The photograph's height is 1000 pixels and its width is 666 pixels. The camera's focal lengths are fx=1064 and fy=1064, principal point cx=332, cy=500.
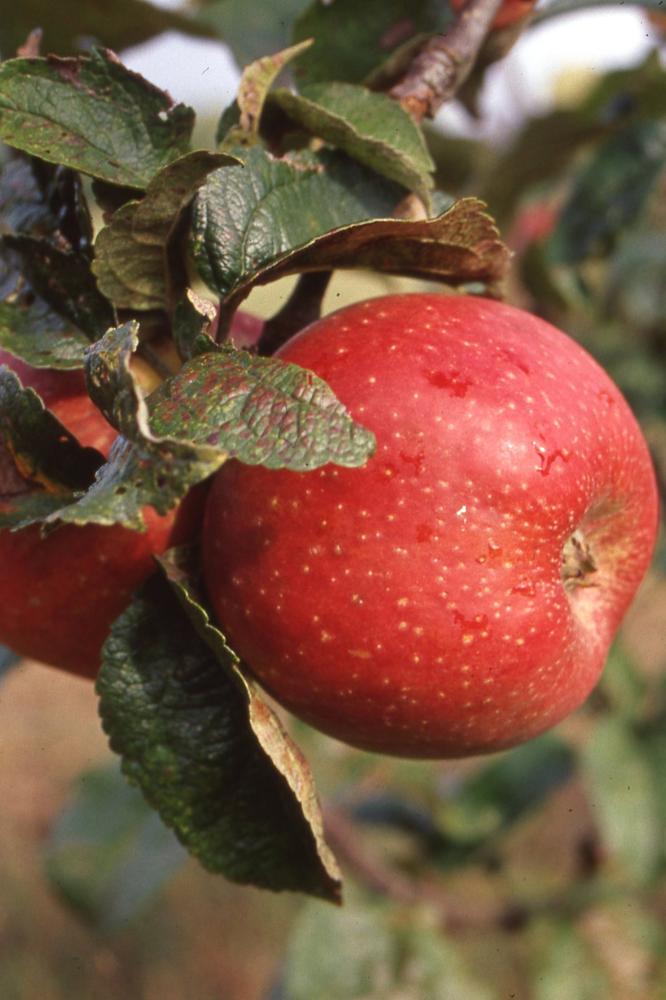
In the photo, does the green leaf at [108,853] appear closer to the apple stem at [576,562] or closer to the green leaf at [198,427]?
the apple stem at [576,562]

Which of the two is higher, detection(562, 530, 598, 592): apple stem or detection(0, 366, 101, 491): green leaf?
detection(0, 366, 101, 491): green leaf

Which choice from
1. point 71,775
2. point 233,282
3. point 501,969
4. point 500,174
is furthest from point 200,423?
point 71,775

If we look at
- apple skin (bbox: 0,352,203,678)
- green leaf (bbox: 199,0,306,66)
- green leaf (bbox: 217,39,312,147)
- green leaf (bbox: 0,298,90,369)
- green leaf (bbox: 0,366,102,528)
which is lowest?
apple skin (bbox: 0,352,203,678)

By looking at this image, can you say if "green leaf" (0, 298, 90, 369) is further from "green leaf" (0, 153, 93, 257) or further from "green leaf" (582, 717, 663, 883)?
"green leaf" (582, 717, 663, 883)

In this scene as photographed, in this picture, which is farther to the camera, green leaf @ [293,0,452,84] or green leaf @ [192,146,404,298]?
green leaf @ [293,0,452,84]

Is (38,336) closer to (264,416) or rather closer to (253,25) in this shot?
(264,416)

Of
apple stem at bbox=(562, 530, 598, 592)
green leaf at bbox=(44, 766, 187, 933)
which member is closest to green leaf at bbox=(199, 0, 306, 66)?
apple stem at bbox=(562, 530, 598, 592)

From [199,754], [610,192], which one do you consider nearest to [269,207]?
[199,754]

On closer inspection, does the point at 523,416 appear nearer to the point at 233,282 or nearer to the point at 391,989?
the point at 233,282
